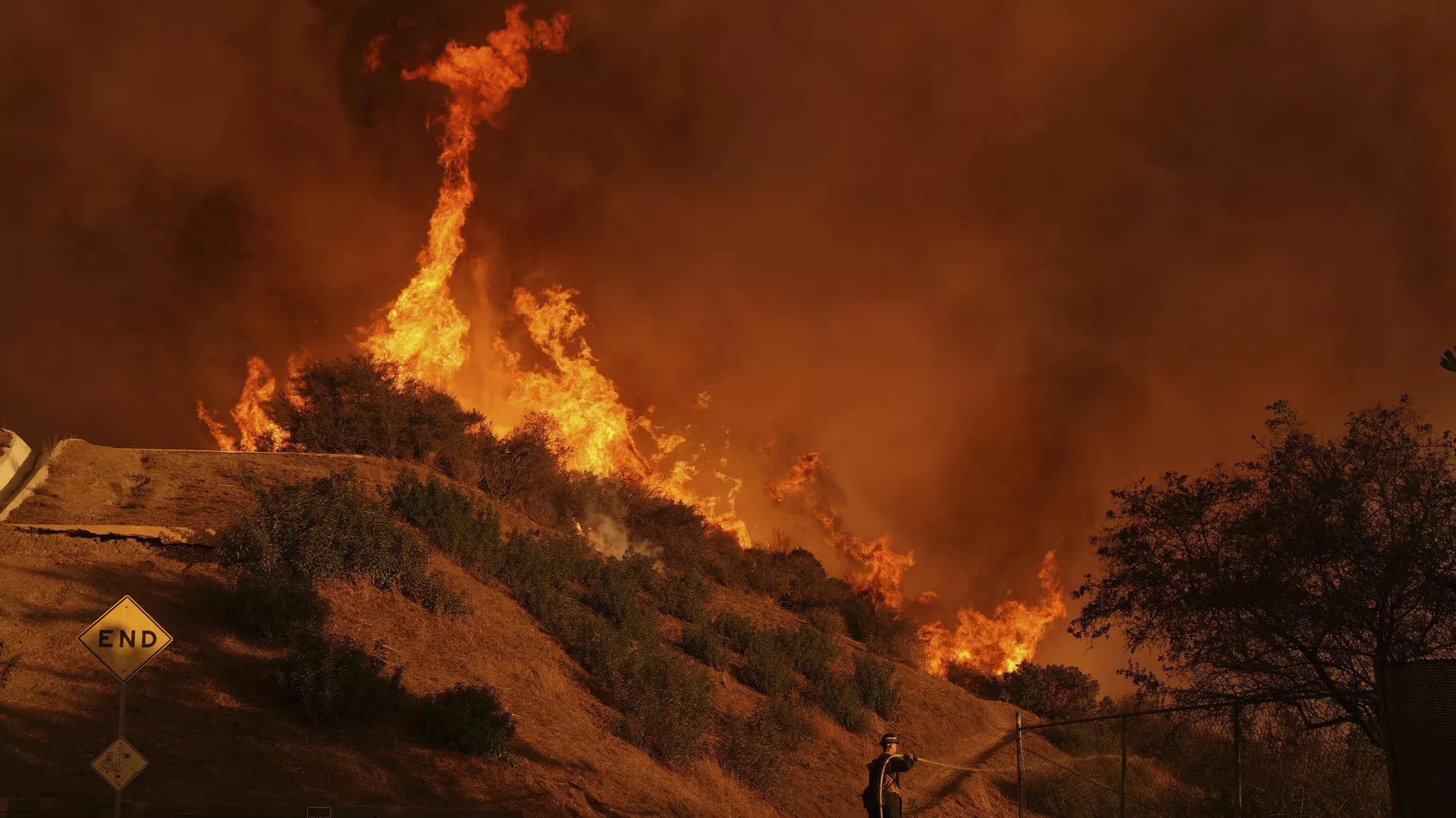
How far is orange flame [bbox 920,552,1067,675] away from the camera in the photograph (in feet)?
147

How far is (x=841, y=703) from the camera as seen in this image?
29.0 metres

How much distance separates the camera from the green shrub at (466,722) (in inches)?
612

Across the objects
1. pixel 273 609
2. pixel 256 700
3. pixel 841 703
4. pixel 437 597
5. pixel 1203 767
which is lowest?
pixel 1203 767

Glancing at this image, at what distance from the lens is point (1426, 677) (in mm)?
8680

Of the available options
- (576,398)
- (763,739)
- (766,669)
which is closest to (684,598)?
(766,669)

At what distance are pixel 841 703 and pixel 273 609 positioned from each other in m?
17.4

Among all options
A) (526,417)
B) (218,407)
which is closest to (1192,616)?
(526,417)

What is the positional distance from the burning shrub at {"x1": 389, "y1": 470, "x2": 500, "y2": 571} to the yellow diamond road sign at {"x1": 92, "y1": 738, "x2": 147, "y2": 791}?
13962 millimetres

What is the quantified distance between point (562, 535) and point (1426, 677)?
2559cm

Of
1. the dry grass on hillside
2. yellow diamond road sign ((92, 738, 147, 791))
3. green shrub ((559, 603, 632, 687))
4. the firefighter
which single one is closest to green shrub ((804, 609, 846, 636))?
green shrub ((559, 603, 632, 687))

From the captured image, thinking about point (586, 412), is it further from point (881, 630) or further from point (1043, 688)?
point (1043, 688)

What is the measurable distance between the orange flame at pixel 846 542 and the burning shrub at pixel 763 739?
21.5 metres

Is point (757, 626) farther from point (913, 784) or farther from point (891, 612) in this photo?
point (891, 612)

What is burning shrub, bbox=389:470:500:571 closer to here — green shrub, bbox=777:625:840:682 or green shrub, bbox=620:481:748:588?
green shrub, bbox=777:625:840:682
